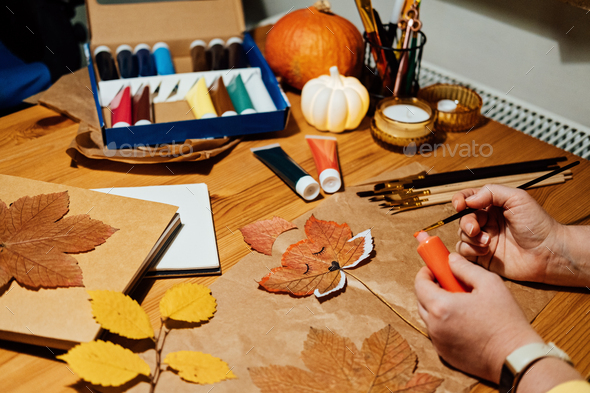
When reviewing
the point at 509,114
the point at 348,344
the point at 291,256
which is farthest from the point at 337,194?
the point at 509,114

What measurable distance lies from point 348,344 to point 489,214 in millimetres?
297

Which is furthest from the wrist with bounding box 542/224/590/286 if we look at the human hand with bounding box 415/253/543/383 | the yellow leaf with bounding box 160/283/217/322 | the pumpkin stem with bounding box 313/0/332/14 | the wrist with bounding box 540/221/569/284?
the pumpkin stem with bounding box 313/0/332/14

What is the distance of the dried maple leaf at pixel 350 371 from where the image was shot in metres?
0.47

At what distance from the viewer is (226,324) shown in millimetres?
535

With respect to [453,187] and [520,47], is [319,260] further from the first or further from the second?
[520,47]

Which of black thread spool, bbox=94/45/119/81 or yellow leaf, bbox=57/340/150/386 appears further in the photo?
black thread spool, bbox=94/45/119/81

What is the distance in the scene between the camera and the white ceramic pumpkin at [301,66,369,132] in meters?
0.90

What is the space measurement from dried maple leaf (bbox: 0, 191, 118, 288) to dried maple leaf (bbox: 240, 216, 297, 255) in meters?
0.20

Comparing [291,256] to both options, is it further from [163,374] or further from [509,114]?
[509,114]

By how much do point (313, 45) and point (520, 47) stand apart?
0.52 metres

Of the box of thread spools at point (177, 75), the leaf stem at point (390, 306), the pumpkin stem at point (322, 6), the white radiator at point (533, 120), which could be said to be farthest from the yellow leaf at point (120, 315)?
the white radiator at point (533, 120)

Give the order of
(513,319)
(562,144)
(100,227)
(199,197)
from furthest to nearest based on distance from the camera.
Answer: (562,144), (199,197), (100,227), (513,319)

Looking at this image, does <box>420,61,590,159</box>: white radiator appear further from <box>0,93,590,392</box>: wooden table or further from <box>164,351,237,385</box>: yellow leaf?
<box>164,351,237,385</box>: yellow leaf

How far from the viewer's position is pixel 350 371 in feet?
1.59
